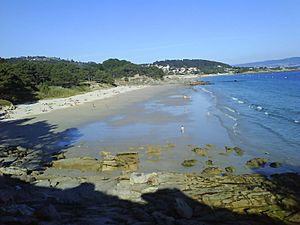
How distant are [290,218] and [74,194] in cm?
737

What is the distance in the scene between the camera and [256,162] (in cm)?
1941

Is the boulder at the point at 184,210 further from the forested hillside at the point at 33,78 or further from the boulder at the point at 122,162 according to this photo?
the forested hillside at the point at 33,78

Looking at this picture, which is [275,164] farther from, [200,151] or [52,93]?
Answer: [52,93]

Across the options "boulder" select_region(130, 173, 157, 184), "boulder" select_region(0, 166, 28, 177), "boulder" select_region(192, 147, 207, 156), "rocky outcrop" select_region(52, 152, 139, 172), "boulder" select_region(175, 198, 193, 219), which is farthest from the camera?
"boulder" select_region(192, 147, 207, 156)

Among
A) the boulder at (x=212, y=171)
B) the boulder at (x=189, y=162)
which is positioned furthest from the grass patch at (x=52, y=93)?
the boulder at (x=212, y=171)

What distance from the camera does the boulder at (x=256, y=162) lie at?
62.6 ft

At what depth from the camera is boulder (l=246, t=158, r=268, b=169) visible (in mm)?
19078

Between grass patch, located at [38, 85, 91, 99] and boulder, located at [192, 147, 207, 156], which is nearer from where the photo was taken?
boulder, located at [192, 147, 207, 156]

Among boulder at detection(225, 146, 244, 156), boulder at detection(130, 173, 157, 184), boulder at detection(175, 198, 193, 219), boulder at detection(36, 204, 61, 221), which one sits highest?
boulder at detection(36, 204, 61, 221)

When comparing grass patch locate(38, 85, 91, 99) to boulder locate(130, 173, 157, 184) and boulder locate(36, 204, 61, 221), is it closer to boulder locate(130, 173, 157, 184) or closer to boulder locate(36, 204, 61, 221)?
boulder locate(130, 173, 157, 184)

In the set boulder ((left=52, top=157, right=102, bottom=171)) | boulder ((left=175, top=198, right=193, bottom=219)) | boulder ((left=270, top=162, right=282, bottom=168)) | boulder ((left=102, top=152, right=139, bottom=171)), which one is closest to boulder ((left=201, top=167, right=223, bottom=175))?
boulder ((left=270, top=162, right=282, bottom=168))

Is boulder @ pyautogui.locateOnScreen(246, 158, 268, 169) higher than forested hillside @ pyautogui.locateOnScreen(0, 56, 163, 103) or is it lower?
lower

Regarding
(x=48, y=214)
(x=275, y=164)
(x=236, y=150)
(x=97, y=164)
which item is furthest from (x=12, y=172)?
(x=236, y=150)

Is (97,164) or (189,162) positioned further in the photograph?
(189,162)
